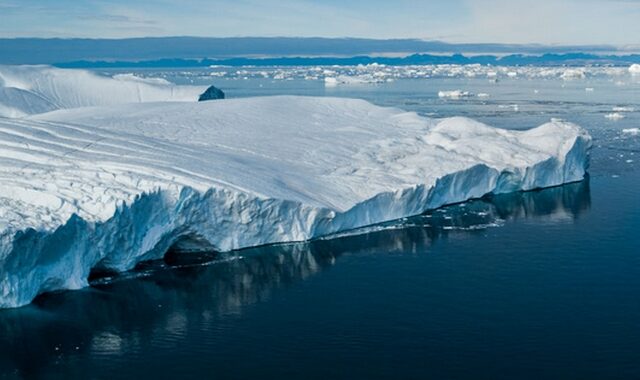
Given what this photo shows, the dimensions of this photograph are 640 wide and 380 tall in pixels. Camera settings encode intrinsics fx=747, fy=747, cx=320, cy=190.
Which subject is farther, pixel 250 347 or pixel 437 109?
pixel 437 109

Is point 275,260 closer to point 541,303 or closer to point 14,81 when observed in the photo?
point 541,303

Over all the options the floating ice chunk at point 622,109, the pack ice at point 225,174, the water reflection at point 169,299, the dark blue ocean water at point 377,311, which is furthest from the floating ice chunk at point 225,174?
the floating ice chunk at point 622,109

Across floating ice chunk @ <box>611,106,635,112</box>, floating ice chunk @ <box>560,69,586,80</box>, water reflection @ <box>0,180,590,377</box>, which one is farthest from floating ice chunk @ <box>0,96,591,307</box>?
floating ice chunk @ <box>560,69,586,80</box>

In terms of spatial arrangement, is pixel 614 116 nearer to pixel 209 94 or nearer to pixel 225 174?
pixel 209 94

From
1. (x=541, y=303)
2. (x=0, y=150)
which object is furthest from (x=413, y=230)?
(x=0, y=150)

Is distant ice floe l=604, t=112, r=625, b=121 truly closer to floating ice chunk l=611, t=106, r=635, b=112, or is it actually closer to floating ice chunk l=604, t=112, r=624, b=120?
floating ice chunk l=604, t=112, r=624, b=120

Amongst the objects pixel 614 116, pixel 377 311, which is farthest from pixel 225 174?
pixel 614 116

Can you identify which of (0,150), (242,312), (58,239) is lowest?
(242,312)
